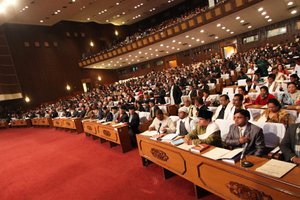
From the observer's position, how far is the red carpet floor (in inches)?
129

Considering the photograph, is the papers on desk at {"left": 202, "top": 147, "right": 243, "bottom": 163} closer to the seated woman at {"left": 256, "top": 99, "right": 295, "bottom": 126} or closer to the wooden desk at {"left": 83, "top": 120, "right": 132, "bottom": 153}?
the seated woman at {"left": 256, "top": 99, "right": 295, "bottom": 126}

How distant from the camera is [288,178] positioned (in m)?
1.66

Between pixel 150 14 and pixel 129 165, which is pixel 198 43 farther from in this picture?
pixel 129 165

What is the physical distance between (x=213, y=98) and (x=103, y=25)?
22.8 m

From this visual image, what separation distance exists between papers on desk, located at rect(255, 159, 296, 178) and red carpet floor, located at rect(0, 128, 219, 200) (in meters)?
1.06

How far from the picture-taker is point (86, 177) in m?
4.20

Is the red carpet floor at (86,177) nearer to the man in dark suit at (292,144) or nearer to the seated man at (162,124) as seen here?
the seated man at (162,124)

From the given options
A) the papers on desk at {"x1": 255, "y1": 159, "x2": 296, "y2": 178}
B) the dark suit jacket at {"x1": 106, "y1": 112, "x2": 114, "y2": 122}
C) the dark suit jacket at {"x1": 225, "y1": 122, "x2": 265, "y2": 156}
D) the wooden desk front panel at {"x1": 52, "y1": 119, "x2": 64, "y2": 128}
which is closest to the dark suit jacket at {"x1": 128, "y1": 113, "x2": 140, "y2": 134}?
the dark suit jacket at {"x1": 106, "y1": 112, "x2": 114, "y2": 122}

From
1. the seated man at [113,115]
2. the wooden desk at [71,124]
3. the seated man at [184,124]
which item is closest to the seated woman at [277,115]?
the seated man at [184,124]

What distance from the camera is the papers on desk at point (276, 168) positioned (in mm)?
1746

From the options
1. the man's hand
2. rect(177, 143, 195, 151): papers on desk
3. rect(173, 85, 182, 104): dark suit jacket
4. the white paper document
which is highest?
rect(173, 85, 182, 104): dark suit jacket

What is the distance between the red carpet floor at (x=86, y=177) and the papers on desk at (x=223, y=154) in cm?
69

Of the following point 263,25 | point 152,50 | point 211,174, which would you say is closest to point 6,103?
point 152,50

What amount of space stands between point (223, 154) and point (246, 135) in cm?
43
